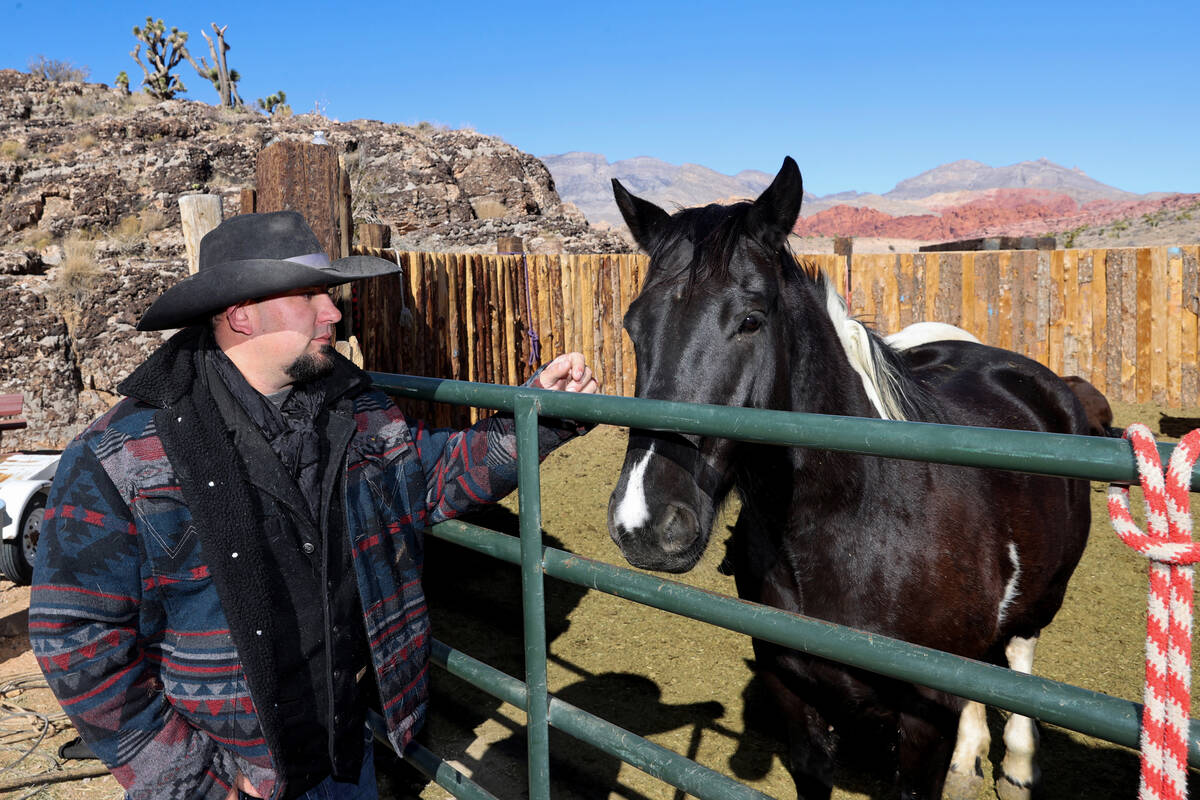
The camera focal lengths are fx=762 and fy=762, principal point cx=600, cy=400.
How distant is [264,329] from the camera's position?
1765 millimetres

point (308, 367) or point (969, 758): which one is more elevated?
point (308, 367)

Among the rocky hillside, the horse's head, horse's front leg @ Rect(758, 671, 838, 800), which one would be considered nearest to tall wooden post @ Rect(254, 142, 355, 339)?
the horse's head

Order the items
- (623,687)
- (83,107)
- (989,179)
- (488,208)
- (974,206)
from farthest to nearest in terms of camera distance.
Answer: (989,179)
(974,206)
(83,107)
(488,208)
(623,687)

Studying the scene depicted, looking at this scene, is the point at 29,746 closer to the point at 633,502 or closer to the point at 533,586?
the point at 533,586

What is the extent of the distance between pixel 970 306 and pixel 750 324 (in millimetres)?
9269

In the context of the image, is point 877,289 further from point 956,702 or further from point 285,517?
point 285,517

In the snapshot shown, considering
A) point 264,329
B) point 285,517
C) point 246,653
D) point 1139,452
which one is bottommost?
point 246,653

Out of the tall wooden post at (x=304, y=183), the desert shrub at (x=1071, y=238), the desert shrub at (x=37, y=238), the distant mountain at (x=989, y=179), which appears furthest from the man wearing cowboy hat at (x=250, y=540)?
the distant mountain at (x=989, y=179)

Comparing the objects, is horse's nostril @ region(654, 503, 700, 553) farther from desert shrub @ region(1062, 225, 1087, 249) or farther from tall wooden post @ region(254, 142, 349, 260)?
desert shrub @ region(1062, 225, 1087, 249)

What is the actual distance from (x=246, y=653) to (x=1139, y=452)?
1572 mm

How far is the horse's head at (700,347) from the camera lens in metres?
1.69

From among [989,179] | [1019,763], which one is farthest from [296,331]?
[989,179]

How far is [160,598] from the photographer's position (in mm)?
1588

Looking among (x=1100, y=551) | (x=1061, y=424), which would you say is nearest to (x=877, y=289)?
(x=1100, y=551)
